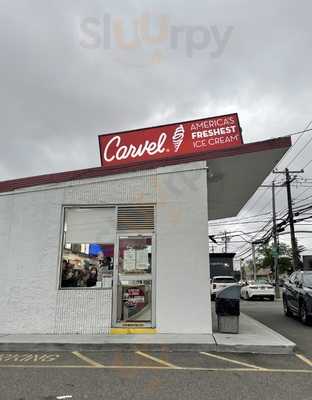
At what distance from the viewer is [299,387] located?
5.36 meters

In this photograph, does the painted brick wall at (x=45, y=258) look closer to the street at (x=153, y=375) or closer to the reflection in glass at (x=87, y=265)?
the reflection in glass at (x=87, y=265)

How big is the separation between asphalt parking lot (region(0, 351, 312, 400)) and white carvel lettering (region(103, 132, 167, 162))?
19.4ft

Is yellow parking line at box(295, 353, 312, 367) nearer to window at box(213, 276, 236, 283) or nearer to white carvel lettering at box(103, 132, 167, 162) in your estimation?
white carvel lettering at box(103, 132, 167, 162)

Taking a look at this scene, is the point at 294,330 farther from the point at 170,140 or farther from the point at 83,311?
the point at 170,140

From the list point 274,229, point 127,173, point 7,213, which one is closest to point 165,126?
point 127,173

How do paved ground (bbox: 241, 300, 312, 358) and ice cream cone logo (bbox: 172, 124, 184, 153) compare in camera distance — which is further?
ice cream cone logo (bbox: 172, 124, 184, 153)

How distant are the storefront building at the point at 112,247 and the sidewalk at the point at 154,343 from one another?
1.98ft

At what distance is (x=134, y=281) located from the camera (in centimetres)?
944

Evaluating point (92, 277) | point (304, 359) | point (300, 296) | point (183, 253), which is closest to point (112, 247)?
point (92, 277)

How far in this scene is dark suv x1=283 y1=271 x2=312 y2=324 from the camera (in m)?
11.4

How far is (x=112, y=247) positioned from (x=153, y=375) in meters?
4.13

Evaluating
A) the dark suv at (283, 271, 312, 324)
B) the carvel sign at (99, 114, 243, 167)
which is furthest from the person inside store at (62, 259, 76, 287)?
the dark suv at (283, 271, 312, 324)

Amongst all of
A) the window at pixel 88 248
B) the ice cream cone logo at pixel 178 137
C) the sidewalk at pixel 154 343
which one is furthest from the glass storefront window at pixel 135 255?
the ice cream cone logo at pixel 178 137

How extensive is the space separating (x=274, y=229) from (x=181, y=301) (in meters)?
25.1
